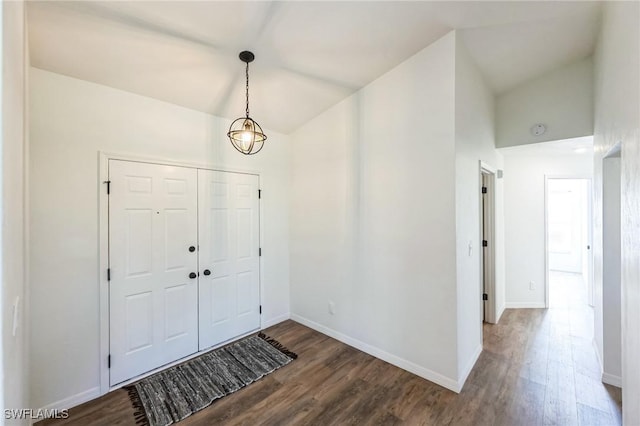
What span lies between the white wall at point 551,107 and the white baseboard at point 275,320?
379cm

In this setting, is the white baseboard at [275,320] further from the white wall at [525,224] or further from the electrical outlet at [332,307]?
the white wall at [525,224]

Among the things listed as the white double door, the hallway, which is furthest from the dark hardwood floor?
the white double door

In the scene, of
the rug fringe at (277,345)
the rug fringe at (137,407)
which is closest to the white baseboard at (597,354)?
the rug fringe at (277,345)

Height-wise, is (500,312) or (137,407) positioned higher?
(500,312)

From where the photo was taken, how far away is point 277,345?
3.00m

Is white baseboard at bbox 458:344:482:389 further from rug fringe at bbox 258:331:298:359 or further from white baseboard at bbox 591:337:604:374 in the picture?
rug fringe at bbox 258:331:298:359

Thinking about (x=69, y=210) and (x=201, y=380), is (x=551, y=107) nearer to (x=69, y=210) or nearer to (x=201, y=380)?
(x=201, y=380)

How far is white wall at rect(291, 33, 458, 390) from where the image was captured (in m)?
2.24

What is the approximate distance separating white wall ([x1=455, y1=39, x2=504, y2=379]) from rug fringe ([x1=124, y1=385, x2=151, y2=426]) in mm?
2600

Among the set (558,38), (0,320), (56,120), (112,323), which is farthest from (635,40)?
(112,323)

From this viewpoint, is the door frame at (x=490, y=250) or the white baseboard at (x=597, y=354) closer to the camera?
the white baseboard at (x=597, y=354)

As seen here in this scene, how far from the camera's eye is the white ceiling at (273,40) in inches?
68.9

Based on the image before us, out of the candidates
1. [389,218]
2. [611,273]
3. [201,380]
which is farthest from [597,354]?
[201,380]

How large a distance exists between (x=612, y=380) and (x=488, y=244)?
166 cm
